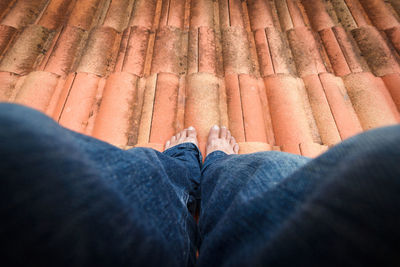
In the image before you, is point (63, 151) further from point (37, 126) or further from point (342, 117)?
point (342, 117)

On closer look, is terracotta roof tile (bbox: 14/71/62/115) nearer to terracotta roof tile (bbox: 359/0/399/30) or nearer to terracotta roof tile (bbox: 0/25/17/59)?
terracotta roof tile (bbox: 0/25/17/59)

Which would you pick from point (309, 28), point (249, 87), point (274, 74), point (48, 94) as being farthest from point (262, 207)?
point (309, 28)

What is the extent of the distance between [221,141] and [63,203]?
2.30ft

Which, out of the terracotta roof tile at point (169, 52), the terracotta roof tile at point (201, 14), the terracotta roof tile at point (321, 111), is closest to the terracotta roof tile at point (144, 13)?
the terracotta roof tile at point (169, 52)

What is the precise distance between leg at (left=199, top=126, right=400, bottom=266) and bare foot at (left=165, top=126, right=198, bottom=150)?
59cm

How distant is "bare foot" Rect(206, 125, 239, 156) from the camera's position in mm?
833

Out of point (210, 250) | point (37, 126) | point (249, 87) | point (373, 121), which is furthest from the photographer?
point (249, 87)

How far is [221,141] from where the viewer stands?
33.8 inches

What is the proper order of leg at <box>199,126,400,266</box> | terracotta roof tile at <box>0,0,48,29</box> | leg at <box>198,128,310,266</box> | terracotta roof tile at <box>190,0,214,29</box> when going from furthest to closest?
terracotta roof tile at <box>190,0,214,29</box> < terracotta roof tile at <box>0,0,48,29</box> < leg at <box>198,128,310,266</box> < leg at <box>199,126,400,266</box>

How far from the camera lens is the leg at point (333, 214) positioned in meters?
0.16

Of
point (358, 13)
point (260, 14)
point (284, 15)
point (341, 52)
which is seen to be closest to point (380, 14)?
point (358, 13)

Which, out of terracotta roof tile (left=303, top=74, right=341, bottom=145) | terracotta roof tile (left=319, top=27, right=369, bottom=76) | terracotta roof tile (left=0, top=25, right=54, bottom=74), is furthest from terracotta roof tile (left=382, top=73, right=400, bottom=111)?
terracotta roof tile (left=0, top=25, right=54, bottom=74)

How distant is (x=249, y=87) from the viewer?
1.03 m

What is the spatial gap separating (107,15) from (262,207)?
1.55m
